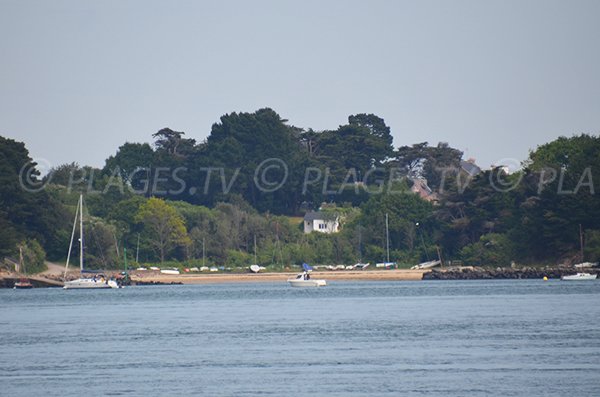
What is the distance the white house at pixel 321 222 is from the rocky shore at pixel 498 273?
32815 millimetres

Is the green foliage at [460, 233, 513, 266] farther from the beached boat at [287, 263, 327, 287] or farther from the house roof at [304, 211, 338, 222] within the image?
the house roof at [304, 211, 338, 222]

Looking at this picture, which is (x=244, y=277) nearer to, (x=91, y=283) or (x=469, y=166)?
(x=91, y=283)

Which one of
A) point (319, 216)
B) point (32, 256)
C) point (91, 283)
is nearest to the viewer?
point (91, 283)

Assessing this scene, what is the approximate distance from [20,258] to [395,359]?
81.3 m

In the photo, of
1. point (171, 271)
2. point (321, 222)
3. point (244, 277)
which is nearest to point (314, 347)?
point (244, 277)

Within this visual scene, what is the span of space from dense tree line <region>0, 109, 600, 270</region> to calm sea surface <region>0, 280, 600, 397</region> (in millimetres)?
25718

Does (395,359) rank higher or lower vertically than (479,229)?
lower

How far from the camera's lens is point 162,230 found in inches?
5256

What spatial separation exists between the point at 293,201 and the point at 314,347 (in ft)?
387

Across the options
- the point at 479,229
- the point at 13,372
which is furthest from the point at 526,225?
the point at 13,372

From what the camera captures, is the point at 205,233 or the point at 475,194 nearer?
the point at 475,194

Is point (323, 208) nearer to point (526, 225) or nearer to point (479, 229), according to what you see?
point (479, 229)

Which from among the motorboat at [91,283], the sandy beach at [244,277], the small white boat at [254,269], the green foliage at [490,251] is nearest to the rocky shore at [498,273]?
the green foliage at [490,251]

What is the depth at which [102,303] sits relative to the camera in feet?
304
